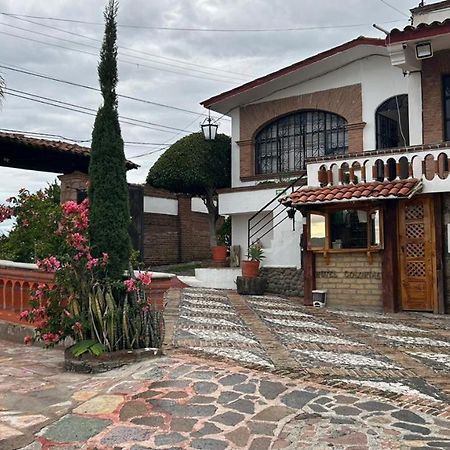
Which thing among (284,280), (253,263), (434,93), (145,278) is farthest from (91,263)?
(434,93)

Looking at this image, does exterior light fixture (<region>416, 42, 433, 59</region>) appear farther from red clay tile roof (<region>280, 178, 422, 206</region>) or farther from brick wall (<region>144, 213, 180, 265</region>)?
brick wall (<region>144, 213, 180, 265</region>)

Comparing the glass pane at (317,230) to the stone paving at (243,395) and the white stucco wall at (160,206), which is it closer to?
the stone paving at (243,395)

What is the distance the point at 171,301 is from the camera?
11.6 m

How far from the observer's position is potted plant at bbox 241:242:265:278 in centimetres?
1336

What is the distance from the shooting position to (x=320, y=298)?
11.2 m

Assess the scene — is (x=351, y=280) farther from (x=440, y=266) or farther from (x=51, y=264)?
(x=51, y=264)

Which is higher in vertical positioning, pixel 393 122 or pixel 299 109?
pixel 299 109

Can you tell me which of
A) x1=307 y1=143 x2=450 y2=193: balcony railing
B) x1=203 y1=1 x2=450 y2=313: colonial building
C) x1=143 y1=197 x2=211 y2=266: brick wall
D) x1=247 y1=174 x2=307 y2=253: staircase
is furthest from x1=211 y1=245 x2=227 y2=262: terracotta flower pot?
x1=307 y1=143 x2=450 y2=193: balcony railing

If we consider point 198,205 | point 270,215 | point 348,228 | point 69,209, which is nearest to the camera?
point 69,209

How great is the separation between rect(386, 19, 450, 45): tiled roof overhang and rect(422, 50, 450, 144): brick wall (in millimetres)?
1258

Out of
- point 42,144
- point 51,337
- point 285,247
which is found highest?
point 42,144

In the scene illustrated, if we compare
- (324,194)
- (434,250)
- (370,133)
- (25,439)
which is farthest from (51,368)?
(370,133)

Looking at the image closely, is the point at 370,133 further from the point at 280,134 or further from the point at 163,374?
the point at 163,374

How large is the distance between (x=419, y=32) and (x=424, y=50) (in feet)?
1.21
